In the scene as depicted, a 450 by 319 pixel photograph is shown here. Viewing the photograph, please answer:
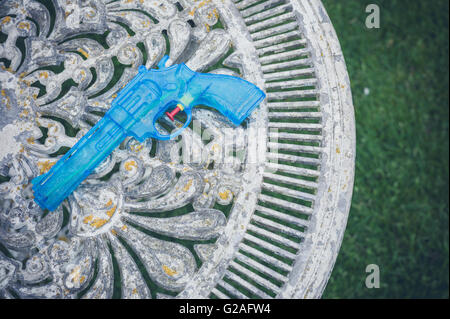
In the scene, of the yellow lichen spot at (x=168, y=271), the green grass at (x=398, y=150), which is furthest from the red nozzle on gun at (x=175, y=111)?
the green grass at (x=398, y=150)

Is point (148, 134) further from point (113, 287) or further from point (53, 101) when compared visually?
point (113, 287)

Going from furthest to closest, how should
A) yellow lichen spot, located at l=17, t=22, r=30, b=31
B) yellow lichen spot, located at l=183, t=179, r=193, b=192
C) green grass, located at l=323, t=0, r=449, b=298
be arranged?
green grass, located at l=323, t=0, r=449, b=298 → yellow lichen spot, located at l=17, t=22, r=30, b=31 → yellow lichen spot, located at l=183, t=179, r=193, b=192

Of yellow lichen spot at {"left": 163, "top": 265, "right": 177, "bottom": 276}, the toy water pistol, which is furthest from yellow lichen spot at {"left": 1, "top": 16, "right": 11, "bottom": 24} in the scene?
yellow lichen spot at {"left": 163, "top": 265, "right": 177, "bottom": 276}

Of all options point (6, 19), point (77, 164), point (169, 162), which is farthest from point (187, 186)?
point (6, 19)

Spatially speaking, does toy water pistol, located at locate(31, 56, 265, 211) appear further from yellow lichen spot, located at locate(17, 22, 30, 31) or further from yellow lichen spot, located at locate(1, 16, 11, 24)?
yellow lichen spot, located at locate(1, 16, 11, 24)

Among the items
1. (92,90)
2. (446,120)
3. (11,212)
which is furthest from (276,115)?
(446,120)
